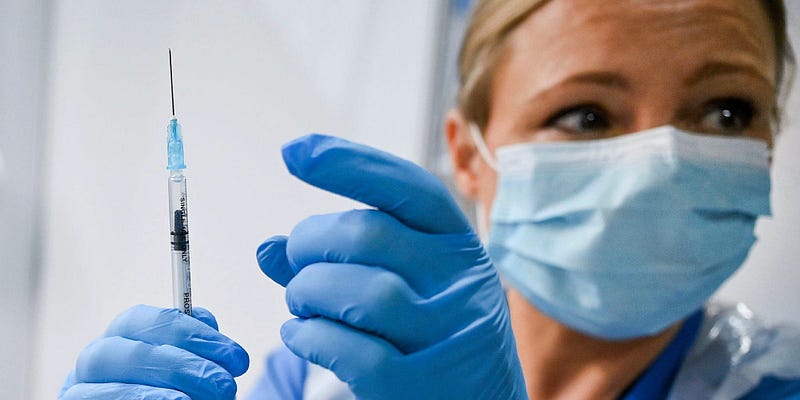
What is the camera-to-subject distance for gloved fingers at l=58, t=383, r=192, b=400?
24.7 inches

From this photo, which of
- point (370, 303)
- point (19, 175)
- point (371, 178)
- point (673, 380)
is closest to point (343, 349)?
point (370, 303)

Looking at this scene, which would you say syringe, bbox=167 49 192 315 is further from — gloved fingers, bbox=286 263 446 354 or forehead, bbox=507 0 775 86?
forehead, bbox=507 0 775 86

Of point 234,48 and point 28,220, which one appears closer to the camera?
point 234,48

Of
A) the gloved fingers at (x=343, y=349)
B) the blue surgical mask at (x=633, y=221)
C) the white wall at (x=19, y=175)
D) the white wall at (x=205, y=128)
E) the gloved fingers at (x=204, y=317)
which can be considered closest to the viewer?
the gloved fingers at (x=343, y=349)

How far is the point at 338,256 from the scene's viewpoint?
0.60 meters

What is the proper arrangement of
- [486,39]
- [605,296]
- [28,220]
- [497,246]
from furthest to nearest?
[28,220] → [486,39] → [497,246] → [605,296]

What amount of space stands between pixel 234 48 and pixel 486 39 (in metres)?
0.41

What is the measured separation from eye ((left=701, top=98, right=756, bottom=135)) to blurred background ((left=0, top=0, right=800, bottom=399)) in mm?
200

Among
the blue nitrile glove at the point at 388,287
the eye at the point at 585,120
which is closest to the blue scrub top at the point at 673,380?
the eye at the point at 585,120

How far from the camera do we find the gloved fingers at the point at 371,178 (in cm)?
58

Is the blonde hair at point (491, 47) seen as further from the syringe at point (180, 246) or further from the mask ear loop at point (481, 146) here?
the syringe at point (180, 246)

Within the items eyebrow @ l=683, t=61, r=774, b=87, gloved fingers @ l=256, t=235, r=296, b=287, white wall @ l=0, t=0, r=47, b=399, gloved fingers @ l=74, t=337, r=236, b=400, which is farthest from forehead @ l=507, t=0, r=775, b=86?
white wall @ l=0, t=0, r=47, b=399

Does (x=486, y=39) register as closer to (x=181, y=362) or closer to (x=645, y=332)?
(x=645, y=332)

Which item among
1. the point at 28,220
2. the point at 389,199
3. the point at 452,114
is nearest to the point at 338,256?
the point at 389,199
